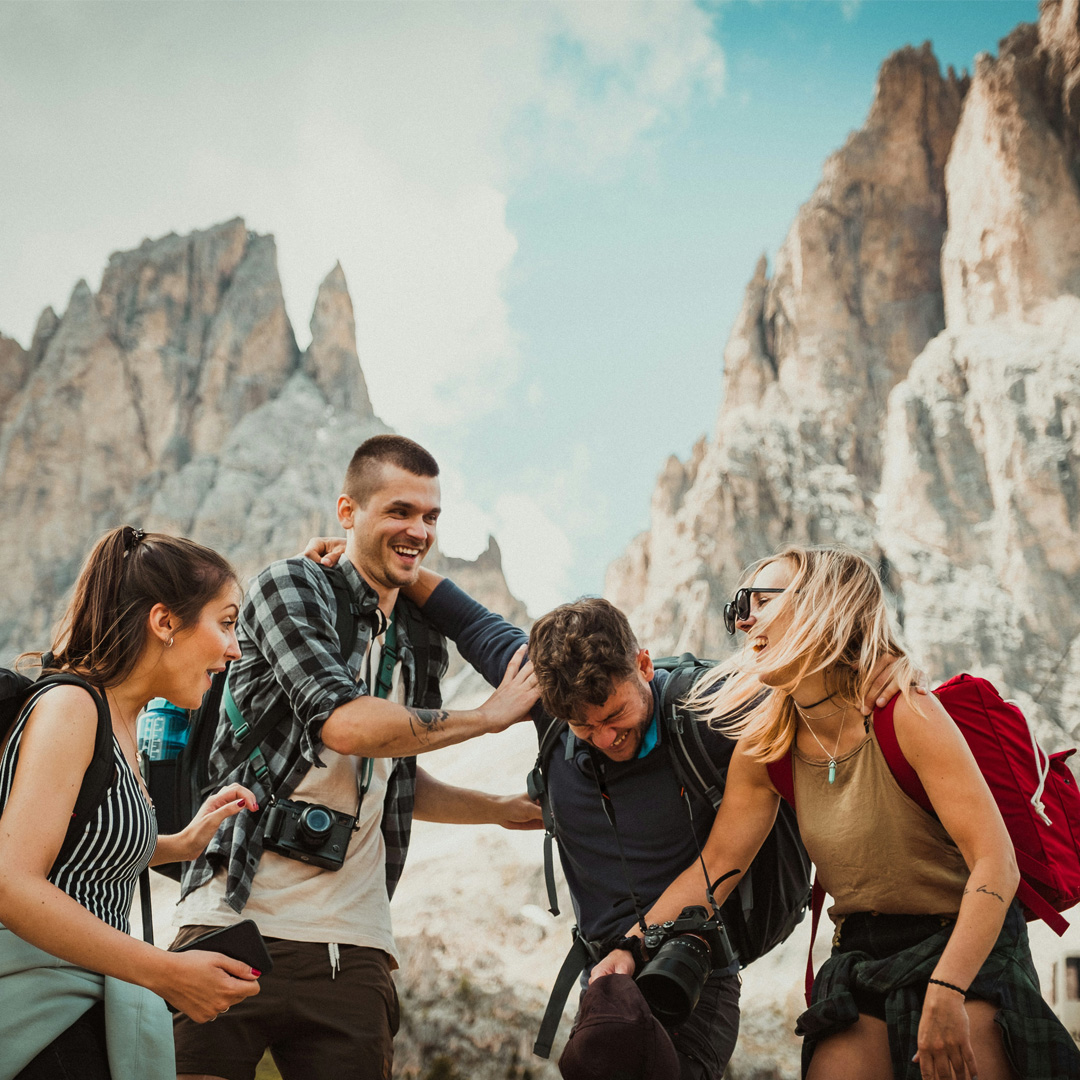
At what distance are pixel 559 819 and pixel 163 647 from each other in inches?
61.2

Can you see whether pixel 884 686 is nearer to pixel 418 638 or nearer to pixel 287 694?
pixel 418 638

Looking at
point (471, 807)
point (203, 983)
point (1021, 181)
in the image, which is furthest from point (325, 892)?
point (1021, 181)

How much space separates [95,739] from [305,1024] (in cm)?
148

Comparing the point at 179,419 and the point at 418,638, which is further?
the point at 179,419

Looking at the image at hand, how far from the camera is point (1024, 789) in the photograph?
2.68 metres

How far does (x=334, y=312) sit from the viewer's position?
53188 mm

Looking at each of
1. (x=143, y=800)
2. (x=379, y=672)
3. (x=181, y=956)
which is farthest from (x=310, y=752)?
(x=181, y=956)

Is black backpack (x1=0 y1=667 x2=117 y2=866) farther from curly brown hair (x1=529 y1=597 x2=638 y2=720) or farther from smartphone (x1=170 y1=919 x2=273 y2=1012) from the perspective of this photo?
curly brown hair (x1=529 y1=597 x2=638 y2=720)

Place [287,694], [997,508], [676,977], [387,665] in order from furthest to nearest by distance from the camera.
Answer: [997,508] < [387,665] < [287,694] < [676,977]

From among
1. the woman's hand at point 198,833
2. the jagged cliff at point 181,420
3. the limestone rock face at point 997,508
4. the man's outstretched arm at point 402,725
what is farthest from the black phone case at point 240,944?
the jagged cliff at point 181,420

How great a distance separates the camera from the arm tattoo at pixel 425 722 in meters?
3.08

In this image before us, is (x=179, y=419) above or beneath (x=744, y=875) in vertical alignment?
above

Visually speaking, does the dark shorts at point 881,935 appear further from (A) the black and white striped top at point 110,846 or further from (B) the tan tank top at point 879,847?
(A) the black and white striped top at point 110,846

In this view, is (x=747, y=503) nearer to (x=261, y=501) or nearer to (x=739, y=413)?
(x=739, y=413)
